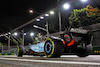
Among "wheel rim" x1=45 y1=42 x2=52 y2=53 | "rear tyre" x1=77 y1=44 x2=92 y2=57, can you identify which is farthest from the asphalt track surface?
"rear tyre" x1=77 y1=44 x2=92 y2=57

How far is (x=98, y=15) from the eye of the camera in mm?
34406

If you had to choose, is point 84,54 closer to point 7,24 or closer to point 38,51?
point 38,51

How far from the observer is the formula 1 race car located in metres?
3.53

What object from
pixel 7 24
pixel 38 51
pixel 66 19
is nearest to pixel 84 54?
pixel 38 51

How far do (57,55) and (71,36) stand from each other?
79 cm

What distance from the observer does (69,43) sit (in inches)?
159

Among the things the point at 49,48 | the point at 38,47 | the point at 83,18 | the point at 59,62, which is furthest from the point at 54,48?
the point at 83,18

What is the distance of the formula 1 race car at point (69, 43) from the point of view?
3.53 meters

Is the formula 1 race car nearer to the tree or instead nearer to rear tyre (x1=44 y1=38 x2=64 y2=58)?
rear tyre (x1=44 y1=38 x2=64 y2=58)

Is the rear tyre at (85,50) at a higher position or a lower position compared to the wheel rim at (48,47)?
lower

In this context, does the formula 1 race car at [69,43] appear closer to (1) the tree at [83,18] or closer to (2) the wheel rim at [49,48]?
(2) the wheel rim at [49,48]

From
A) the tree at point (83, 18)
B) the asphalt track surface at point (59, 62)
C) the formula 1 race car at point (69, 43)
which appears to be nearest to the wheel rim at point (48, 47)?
the formula 1 race car at point (69, 43)

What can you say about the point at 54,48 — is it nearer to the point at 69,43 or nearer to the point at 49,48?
the point at 49,48

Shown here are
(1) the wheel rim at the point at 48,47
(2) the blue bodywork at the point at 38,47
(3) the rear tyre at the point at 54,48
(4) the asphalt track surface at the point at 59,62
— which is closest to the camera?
(4) the asphalt track surface at the point at 59,62
